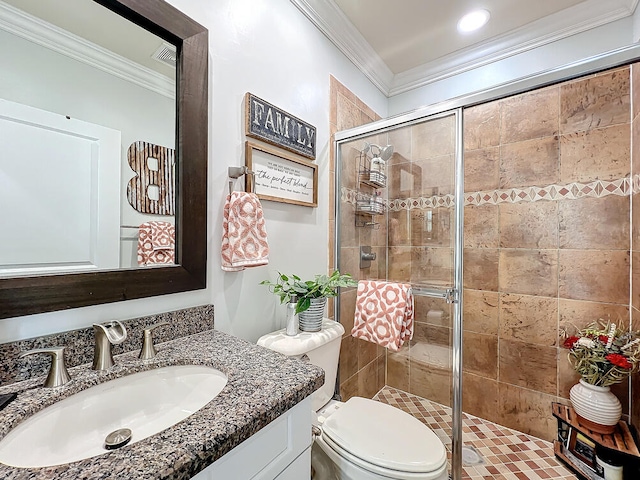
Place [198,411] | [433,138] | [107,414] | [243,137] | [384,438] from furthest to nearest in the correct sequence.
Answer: [433,138] → [243,137] → [384,438] → [107,414] → [198,411]

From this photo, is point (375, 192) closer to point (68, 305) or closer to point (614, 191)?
point (614, 191)

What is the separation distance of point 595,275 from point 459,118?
4.13 ft

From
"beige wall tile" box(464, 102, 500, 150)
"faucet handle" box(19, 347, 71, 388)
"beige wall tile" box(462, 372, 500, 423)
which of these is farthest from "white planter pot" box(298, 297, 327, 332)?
"beige wall tile" box(464, 102, 500, 150)

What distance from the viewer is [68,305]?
741mm

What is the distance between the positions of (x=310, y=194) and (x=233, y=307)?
71 centimetres

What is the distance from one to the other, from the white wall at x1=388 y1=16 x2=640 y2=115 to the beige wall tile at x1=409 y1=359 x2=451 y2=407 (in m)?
1.45

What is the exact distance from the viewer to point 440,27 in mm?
1761

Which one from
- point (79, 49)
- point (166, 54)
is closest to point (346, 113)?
point (166, 54)

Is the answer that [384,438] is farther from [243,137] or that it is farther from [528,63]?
[528,63]

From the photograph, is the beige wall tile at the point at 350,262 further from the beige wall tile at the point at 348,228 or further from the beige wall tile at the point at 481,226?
the beige wall tile at the point at 481,226

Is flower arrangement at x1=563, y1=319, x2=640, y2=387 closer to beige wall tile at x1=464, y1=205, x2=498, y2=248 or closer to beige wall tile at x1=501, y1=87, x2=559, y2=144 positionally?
beige wall tile at x1=464, y1=205, x2=498, y2=248

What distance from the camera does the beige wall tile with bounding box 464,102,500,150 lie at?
194 cm

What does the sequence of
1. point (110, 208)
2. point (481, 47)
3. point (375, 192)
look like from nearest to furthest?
point (110, 208), point (375, 192), point (481, 47)

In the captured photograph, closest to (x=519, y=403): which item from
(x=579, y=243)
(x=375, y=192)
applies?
(x=579, y=243)
